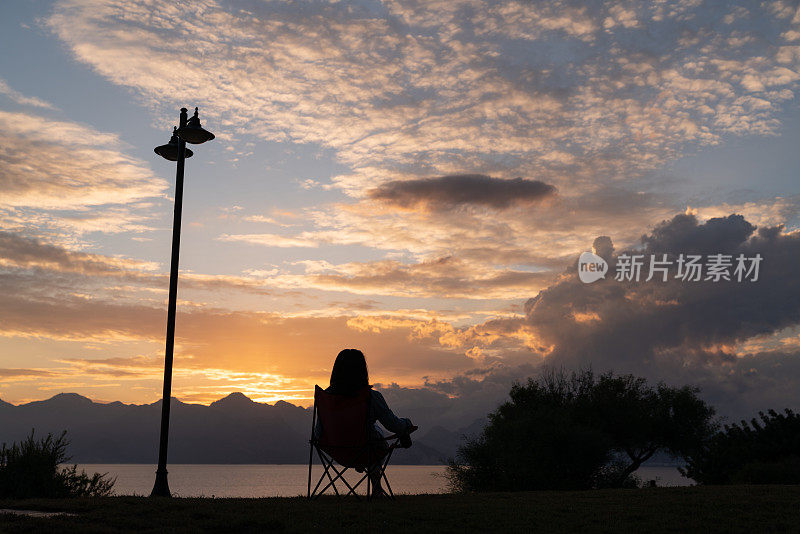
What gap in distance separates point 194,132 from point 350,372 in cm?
679

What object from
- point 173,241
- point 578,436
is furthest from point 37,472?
point 578,436

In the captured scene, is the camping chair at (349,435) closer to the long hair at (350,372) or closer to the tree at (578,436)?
the long hair at (350,372)

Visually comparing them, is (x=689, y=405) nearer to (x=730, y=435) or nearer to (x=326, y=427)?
(x=730, y=435)

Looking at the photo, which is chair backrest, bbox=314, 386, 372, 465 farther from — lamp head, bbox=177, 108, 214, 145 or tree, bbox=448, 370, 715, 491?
tree, bbox=448, 370, 715, 491

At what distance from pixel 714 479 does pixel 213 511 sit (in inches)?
1238

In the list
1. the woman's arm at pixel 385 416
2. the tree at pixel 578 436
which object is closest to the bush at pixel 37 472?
the woman's arm at pixel 385 416

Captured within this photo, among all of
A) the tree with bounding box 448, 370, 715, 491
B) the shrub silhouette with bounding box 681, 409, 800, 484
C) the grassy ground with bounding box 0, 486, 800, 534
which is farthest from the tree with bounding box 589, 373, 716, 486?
the grassy ground with bounding box 0, 486, 800, 534

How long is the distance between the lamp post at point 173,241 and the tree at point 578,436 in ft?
75.9

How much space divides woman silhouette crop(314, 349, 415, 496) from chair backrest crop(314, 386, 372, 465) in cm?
9

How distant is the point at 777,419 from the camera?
1331 inches

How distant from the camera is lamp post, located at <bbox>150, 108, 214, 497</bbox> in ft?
39.0

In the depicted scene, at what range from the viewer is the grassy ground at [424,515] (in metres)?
7.32

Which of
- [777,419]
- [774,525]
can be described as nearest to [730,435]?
[777,419]

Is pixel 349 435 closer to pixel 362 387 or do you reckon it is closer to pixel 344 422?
pixel 344 422
